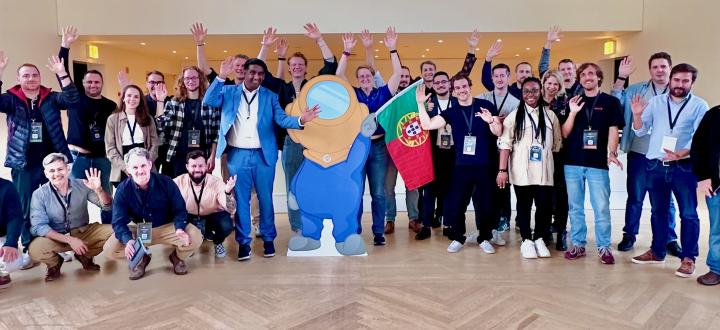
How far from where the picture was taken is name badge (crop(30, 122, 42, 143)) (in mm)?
3766

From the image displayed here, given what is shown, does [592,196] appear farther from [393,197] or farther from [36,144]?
[36,144]

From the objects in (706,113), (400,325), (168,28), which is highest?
(168,28)

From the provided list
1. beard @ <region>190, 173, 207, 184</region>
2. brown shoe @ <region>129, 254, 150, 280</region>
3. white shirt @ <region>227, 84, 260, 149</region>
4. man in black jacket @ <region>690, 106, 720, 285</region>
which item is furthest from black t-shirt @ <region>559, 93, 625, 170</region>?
brown shoe @ <region>129, 254, 150, 280</region>

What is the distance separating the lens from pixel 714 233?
10.5 ft

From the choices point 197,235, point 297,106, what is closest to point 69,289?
point 197,235

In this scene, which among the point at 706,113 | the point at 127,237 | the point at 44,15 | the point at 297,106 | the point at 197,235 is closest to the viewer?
the point at 706,113

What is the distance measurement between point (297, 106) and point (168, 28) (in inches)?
211

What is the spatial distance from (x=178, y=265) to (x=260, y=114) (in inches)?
47.8

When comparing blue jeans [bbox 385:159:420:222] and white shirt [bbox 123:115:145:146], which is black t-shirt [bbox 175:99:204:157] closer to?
white shirt [bbox 123:115:145:146]

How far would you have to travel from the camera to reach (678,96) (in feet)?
11.0

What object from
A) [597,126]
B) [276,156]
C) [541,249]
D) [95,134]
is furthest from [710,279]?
[95,134]

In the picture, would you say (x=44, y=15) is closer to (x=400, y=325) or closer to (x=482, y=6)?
(x=482, y=6)

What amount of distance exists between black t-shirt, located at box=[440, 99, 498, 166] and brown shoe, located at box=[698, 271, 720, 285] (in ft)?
5.06

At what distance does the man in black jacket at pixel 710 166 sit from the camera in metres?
3.02
